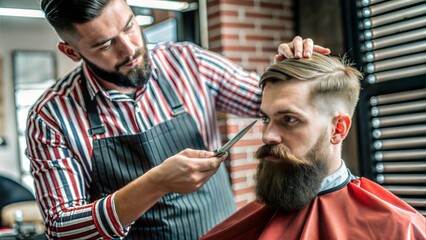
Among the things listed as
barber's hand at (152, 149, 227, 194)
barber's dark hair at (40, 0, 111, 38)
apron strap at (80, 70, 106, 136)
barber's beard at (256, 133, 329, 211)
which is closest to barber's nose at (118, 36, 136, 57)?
barber's dark hair at (40, 0, 111, 38)

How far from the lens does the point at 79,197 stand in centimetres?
161

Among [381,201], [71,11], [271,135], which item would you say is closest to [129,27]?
[71,11]

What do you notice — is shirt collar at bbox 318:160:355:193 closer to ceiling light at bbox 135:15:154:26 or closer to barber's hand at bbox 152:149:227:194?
barber's hand at bbox 152:149:227:194

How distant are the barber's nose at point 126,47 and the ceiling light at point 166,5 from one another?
1.85 meters

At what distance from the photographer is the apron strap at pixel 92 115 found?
169 cm

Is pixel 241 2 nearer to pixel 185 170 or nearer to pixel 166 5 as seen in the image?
pixel 166 5

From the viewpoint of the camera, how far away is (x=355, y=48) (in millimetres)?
3039

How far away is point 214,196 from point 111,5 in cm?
83

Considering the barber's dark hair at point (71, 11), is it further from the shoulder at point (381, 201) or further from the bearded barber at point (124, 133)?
the shoulder at point (381, 201)

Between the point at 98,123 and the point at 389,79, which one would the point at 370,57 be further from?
the point at 98,123

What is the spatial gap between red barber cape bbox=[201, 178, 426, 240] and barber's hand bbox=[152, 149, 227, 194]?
312 mm

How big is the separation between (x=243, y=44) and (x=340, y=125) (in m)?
1.97

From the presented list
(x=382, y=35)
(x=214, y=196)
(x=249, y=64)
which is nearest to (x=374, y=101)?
(x=382, y=35)

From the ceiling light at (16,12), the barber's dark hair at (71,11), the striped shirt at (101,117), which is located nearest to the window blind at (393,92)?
the striped shirt at (101,117)
